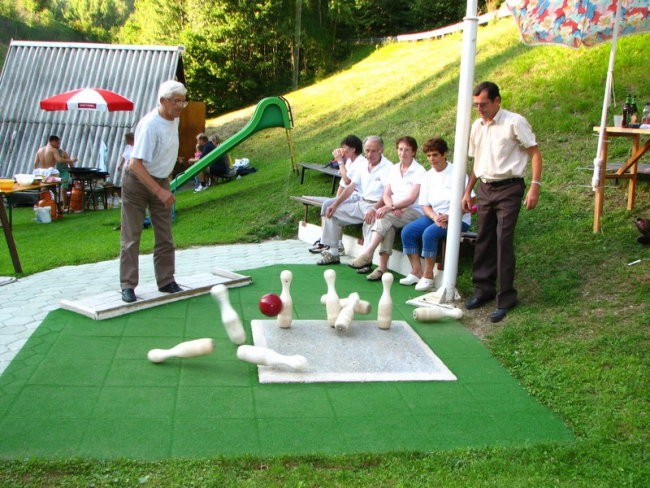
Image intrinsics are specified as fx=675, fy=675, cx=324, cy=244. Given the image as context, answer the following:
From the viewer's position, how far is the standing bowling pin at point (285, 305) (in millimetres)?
5082

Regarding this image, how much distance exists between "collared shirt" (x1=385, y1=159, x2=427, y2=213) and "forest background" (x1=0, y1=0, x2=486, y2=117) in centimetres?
2575

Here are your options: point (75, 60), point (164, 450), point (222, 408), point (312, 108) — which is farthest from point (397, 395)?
point (312, 108)

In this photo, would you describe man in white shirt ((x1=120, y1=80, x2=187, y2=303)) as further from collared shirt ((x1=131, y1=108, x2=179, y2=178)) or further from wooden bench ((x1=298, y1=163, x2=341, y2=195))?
wooden bench ((x1=298, y1=163, x2=341, y2=195))

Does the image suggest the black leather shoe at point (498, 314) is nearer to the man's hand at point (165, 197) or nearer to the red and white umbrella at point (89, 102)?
the man's hand at point (165, 197)

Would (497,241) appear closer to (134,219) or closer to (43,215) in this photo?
(134,219)

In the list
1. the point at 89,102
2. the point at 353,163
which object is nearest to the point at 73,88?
the point at 89,102

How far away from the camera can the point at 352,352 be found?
4883 mm

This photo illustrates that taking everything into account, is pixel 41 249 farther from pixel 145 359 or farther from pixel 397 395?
pixel 397 395

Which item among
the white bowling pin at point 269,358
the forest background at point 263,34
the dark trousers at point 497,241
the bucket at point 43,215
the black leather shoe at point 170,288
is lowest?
the bucket at point 43,215

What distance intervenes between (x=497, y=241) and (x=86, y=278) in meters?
4.25

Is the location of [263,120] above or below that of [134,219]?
above

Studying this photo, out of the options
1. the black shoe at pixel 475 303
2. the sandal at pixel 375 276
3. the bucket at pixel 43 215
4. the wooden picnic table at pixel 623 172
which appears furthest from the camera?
the bucket at pixel 43 215

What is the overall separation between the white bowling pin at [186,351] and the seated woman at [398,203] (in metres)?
2.91

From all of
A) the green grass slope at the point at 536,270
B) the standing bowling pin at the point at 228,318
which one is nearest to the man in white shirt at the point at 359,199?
the green grass slope at the point at 536,270
